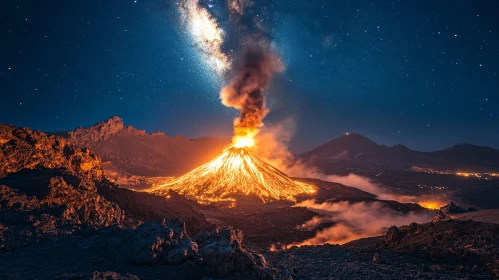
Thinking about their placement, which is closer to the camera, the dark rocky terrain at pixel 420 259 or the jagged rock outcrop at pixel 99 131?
the dark rocky terrain at pixel 420 259

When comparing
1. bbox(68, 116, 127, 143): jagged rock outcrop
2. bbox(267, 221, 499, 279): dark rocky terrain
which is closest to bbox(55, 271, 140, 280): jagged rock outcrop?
bbox(267, 221, 499, 279): dark rocky terrain

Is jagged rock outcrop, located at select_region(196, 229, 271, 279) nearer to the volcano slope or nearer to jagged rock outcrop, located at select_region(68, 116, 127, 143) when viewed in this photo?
the volcano slope

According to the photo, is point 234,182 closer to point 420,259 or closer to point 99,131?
point 420,259

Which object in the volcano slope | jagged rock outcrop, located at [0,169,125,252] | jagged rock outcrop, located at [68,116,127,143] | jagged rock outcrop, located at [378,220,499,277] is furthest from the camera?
jagged rock outcrop, located at [68,116,127,143]

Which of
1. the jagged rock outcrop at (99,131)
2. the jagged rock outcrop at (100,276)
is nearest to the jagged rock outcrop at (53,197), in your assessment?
the jagged rock outcrop at (100,276)

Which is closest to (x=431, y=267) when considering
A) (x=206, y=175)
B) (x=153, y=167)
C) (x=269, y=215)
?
(x=269, y=215)

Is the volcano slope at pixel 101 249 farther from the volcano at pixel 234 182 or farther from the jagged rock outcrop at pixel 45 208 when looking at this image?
the volcano at pixel 234 182

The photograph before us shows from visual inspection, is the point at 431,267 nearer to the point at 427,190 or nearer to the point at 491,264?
the point at 491,264
